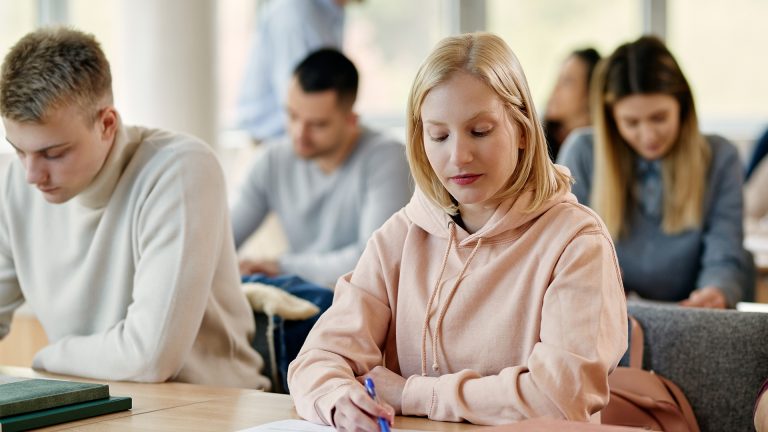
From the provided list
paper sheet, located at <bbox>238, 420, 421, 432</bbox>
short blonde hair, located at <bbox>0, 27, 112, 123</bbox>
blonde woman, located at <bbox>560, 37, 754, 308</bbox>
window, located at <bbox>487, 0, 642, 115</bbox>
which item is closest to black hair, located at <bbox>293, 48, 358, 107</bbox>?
blonde woman, located at <bbox>560, 37, 754, 308</bbox>

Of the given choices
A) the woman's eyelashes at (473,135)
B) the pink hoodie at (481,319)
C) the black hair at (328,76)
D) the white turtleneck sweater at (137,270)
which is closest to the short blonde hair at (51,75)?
the white turtleneck sweater at (137,270)

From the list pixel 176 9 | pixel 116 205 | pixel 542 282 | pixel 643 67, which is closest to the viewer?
pixel 542 282

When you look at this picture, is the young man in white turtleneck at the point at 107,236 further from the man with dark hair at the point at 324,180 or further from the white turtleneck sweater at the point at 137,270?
the man with dark hair at the point at 324,180

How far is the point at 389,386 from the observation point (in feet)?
5.08

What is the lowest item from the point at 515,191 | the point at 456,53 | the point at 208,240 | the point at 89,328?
the point at 89,328

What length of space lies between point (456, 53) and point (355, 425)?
535 mm

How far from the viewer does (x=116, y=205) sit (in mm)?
2158

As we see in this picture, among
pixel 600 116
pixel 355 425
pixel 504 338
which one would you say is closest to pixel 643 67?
pixel 600 116

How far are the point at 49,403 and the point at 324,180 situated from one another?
2.30m

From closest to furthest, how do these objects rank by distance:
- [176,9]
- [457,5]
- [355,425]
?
1. [355,425]
2. [176,9]
3. [457,5]

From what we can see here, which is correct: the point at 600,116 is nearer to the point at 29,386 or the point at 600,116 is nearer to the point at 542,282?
the point at 542,282

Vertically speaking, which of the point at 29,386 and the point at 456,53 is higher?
the point at 456,53

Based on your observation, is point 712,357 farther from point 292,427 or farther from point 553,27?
point 553,27

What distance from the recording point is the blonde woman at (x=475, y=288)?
1.44 metres
